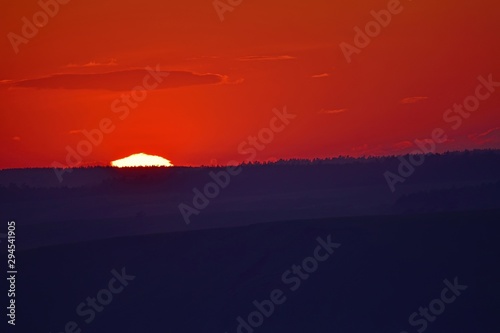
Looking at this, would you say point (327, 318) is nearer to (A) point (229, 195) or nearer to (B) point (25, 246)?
(B) point (25, 246)

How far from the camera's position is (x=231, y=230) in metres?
23.9

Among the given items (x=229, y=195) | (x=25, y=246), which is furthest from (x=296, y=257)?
(x=229, y=195)

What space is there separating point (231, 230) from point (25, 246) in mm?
5799
